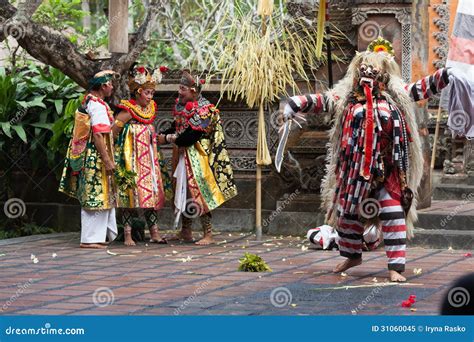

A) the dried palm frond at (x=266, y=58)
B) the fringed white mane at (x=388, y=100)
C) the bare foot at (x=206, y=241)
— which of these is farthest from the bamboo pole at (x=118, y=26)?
the fringed white mane at (x=388, y=100)

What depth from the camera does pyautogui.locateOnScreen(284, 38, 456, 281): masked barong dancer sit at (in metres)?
8.70

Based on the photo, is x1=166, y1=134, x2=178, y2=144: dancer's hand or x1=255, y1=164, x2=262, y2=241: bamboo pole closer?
x1=166, y1=134, x2=178, y2=144: dancer's hand

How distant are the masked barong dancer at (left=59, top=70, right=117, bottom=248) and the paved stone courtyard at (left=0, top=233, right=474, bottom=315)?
0.87 feet

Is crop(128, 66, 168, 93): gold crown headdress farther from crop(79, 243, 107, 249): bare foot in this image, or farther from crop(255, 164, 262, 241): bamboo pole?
crop(79, 243, 107, 249): bare foot

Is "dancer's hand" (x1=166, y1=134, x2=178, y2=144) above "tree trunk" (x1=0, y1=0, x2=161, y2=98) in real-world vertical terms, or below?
below

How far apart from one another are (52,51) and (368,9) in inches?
134

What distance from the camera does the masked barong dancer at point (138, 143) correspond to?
1124 cm

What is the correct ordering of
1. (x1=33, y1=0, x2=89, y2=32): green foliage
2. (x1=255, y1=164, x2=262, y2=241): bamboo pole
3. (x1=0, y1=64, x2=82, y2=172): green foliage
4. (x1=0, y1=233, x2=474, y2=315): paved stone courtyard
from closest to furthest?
(x1=0, y1=233, x2=474, y2=315): paved stone courtyard < (x1=255, y1=164, x2=262, y2=241): bamboo pole < (x1=0, y1=64, x2=82, y2=172): green foliage < (x1=33, y1=0, x2=89, y2=32): green foliage

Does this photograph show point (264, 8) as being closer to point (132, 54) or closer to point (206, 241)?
point (132, 54)

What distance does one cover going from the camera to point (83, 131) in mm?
11031

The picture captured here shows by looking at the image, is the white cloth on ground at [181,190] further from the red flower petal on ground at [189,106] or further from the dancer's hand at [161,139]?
the red flower petal on ground at [189,106]

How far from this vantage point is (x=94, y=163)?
11133mm

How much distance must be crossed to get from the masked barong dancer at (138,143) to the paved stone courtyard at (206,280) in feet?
1.68

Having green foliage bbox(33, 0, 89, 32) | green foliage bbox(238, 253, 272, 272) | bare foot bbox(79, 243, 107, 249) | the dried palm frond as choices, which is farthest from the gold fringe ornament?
green foliage bbox(33, 0, 89, 32)
